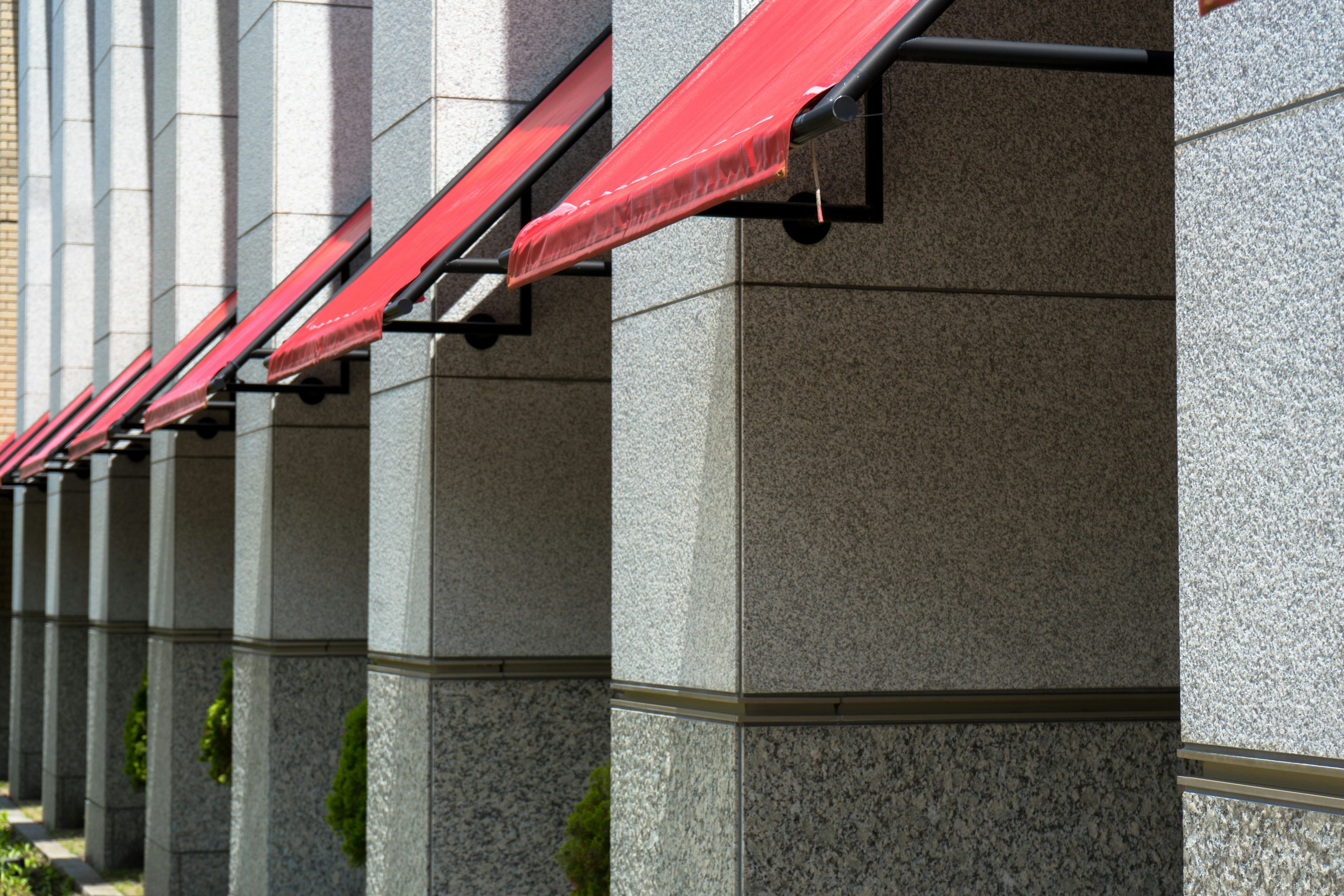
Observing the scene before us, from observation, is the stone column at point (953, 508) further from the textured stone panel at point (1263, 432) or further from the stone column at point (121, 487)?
the stone column at point (121, 487)

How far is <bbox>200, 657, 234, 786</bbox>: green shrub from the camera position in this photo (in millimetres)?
13266

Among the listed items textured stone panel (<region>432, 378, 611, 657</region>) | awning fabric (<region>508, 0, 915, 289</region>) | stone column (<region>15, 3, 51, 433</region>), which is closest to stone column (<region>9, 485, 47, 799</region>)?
stone column (<region>15, 3, 51, 433</region>)

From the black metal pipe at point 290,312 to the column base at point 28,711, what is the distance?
15003 mm

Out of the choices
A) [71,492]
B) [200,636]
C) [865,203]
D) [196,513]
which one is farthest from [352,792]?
[71,492]

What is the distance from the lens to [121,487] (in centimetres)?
1703

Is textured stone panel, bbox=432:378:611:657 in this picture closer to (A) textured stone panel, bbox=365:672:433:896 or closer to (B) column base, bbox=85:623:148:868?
(A) textured stone panel, bbox=365:672:433:896

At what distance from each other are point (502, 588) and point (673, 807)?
2.76 m

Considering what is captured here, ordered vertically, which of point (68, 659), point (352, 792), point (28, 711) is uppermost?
point (352, 792)

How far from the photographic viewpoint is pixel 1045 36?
5.48 metres

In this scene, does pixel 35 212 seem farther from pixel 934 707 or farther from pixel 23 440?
pixel 934 707

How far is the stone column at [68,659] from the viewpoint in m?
20.5

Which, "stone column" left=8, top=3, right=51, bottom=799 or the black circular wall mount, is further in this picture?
"stone column" left=8, top=3, right=51, bottom=799

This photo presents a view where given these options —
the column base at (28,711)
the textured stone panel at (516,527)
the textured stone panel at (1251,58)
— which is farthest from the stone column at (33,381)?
the textured stone panel at (1251,58)

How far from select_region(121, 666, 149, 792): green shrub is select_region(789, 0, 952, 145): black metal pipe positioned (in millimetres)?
13238
